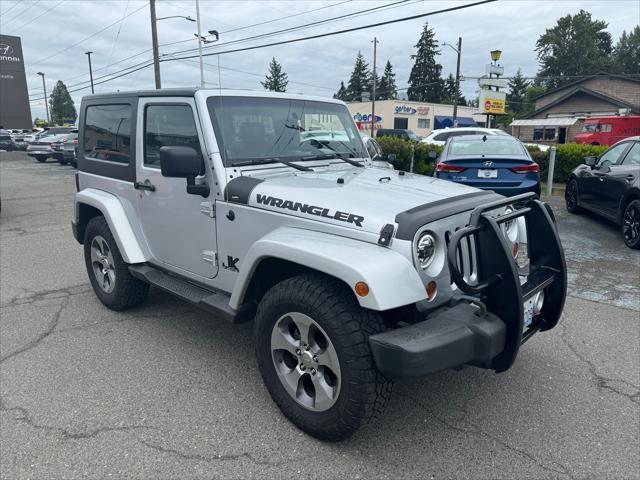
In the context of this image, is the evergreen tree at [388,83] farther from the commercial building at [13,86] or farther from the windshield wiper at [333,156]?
the windshield wiper at [333,156]

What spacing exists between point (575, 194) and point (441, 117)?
5286cm

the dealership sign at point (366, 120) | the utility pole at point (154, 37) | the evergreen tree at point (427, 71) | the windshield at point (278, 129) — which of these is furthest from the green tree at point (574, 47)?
the windshield at point (278, 129)

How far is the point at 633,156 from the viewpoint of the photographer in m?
7.71

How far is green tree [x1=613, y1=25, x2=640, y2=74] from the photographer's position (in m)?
76.2

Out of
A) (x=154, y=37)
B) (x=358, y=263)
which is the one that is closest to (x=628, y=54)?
(x=154, y=37)

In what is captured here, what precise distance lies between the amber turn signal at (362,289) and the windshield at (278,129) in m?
1.51

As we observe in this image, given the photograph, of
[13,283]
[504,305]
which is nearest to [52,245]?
[13,283]

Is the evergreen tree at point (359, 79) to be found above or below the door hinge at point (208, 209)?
above

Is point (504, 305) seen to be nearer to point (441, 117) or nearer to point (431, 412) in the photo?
point (431, 412)

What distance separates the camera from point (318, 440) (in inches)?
112

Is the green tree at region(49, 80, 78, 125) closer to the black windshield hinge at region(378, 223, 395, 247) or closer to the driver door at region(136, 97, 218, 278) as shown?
the driver door at region(136, 97, 218, 278)

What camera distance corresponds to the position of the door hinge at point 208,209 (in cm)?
346

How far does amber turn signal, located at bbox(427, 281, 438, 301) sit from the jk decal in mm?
488

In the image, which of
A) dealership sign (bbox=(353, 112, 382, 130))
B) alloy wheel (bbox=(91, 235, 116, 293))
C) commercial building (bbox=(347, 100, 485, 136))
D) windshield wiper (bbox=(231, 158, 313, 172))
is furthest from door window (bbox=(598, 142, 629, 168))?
dealership sign (bbox=(353, 112, 382, 130))
